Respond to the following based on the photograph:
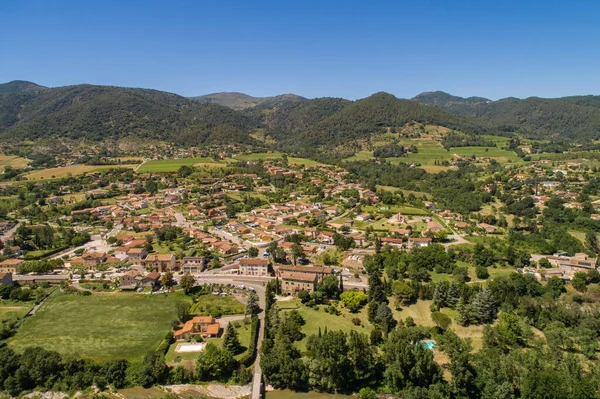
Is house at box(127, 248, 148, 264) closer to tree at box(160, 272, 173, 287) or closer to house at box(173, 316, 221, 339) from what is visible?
tree at box(160, 272, 173, 287)

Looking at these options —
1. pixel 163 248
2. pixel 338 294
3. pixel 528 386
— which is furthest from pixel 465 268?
pixel 163 248

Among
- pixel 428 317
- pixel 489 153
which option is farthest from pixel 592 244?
pixel 489 153

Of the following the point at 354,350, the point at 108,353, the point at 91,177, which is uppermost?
the point at 91,177

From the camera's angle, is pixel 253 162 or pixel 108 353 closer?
pixel 108 353

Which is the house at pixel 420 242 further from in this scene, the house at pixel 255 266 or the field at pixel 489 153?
the field at pixel 489 153

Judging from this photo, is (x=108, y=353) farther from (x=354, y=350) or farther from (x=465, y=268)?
(x=465, y=268)

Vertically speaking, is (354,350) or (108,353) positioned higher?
(354,350)

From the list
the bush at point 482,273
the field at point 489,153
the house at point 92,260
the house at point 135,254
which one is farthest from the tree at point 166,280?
the field at point 489,153
